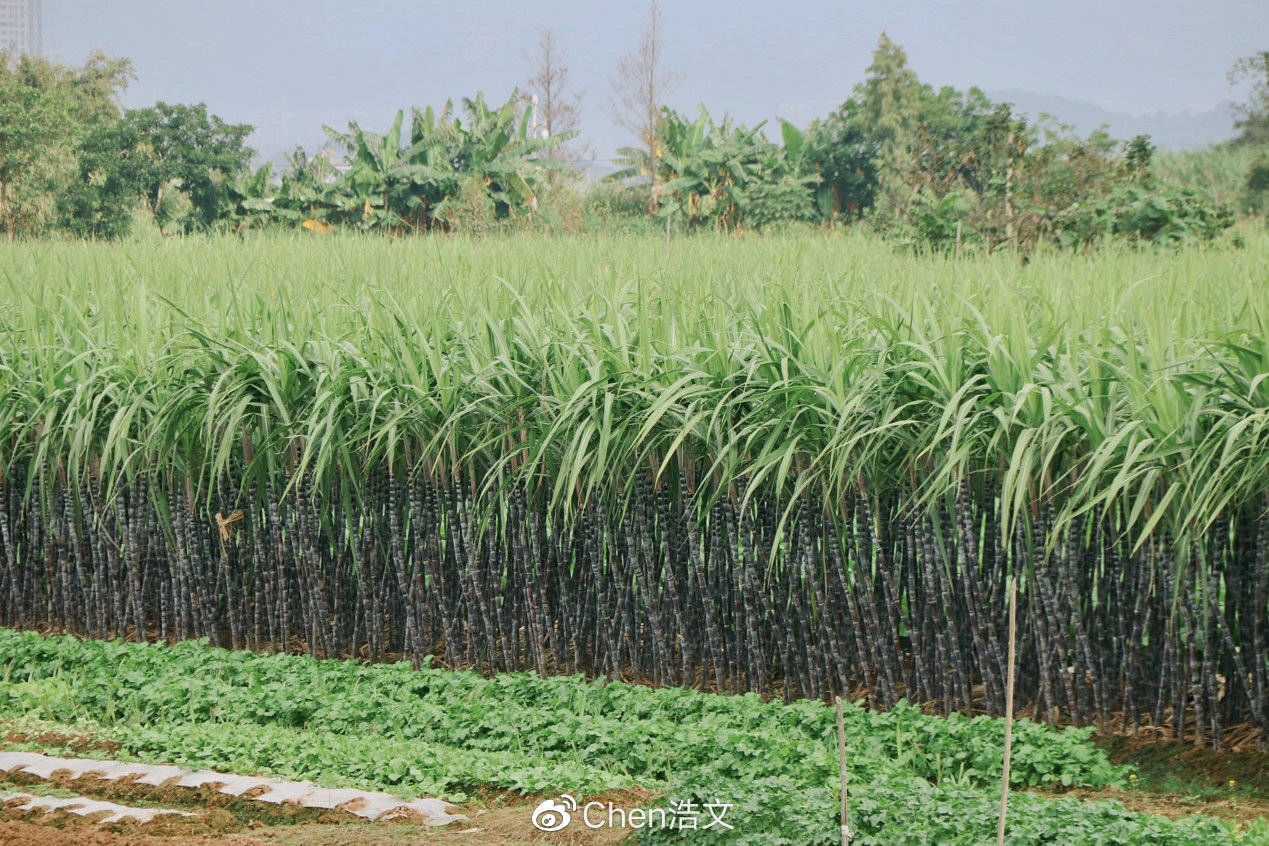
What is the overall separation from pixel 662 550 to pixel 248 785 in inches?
61.9

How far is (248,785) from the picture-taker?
10.8ft

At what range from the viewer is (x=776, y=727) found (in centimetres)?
359

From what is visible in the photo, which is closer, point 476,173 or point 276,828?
point 276,828

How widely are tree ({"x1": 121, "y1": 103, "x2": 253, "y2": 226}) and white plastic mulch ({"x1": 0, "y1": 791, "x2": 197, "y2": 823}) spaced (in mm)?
17351

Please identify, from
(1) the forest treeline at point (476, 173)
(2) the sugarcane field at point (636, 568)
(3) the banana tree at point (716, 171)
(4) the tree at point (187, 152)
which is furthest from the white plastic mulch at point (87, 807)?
(4) the tree at point (187, 152)

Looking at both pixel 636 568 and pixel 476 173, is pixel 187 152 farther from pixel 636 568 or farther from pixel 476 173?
pixel 636 568

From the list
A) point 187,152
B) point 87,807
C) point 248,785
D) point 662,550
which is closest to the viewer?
point 87,807

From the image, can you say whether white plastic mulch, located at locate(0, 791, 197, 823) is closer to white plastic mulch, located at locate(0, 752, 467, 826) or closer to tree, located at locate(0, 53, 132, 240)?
white plastic mulch, located at locate(0, 752, 467, 826)

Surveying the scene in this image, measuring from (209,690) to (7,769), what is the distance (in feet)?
2.37

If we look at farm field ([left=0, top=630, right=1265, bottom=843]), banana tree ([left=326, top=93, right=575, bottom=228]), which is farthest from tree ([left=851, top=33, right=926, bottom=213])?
farm field ([left=0, top=630, right=1265, bottom=843])

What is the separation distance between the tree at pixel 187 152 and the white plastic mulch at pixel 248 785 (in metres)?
17.0

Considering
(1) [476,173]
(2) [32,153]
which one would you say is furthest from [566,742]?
(2) [32,153]

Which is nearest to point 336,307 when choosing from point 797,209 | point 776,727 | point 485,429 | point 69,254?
point 485,429

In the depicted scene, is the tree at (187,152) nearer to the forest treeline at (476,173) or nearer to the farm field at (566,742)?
the forest treeline at (476,173)
